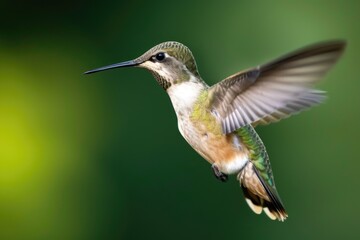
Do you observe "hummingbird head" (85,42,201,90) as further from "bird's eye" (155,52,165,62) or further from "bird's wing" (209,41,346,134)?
"bird's wing" (209,41,346,134)

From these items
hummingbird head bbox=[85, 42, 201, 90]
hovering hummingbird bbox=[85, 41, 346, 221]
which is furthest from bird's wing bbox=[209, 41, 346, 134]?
hummingbird head bbox=[85, 42, 201, 90]

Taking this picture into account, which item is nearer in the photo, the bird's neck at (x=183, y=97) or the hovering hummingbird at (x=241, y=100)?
the hovering hummingbird at (x=241, y=100)

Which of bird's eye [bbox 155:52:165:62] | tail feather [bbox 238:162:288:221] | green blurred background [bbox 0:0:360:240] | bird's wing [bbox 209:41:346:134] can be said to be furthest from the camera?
green blurred background [bbox 0:0:360:240]

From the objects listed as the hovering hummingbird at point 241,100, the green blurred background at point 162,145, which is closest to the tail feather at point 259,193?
the hovering hummingbird at point 241,100

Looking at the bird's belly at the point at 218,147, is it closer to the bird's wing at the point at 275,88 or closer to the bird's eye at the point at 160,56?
the bird's wing at the point at 275,88

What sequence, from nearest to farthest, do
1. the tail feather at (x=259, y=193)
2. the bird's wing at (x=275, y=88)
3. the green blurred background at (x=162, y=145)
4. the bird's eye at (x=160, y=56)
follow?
1. the bird's wing at (x=275, y=88)
2. the bird's eye at (x=160, y=56)
3. the tail feather at (x=259, y=193)
4. the green blurred background at (x=162, y=145)

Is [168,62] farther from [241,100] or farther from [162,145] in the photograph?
[162,145]
